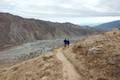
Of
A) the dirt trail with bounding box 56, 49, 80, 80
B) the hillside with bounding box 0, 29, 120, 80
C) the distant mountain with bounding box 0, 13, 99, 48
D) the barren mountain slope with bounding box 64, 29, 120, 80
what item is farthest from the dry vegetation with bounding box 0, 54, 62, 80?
the distant mountain with bounding box 0, 13, 99, 48

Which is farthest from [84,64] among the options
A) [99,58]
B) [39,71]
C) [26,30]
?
[26,30]

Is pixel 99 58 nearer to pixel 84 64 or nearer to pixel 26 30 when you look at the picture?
pixel 84 64

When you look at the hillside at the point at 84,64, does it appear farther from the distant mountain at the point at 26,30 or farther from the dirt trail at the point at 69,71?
the distant mountain at the point at 26,30

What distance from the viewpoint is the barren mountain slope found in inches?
709

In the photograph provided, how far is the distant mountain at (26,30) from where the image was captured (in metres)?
123

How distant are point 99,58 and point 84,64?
1115mm

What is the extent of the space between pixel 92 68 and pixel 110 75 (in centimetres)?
142

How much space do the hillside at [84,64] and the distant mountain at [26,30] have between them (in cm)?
8971

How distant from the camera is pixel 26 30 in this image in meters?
134

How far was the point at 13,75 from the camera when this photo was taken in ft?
77.9

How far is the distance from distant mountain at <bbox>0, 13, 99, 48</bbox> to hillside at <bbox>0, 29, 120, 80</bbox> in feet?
294

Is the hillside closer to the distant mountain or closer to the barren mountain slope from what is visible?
the barren mountain slope

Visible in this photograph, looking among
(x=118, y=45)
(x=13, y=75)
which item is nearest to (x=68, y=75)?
(x=118, y=45)

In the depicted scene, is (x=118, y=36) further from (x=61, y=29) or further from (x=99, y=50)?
(x=61, y=29)
